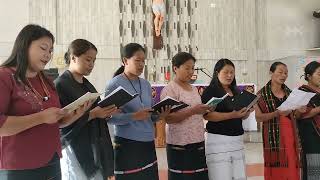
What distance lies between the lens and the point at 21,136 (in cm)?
158

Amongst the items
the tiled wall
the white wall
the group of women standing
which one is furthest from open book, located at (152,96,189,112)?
the white wall

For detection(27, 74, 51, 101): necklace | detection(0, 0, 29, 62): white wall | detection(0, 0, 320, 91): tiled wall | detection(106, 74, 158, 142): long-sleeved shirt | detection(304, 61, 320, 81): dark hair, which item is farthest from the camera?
detection(0, 0, 320, 91): tiled wall

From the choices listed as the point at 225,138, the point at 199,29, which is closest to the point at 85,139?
the point at 225,138

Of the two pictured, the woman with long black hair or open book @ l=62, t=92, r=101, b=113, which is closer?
open book @ l=62, t=92, r=101, b=113

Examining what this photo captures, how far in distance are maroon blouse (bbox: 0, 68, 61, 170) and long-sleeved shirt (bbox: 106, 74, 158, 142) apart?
Result: 684 millimetres

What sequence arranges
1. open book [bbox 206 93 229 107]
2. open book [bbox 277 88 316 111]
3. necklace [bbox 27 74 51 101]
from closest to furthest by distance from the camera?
necklace [bbox 27 74 51 101] → open book [bbox 206 93 229 107] → open book [bbox 277 88 316 111]

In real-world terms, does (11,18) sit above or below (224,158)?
above

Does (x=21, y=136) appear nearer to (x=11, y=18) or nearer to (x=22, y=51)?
(x=22, y=51)

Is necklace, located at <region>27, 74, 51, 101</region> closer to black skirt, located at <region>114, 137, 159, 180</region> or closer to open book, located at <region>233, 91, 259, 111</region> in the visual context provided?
black skirt, located at <region>114, 137, 159, 180</region>

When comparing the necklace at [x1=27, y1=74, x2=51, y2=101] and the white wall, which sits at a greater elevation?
the white wall

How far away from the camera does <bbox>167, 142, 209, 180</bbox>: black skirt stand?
2615 mm

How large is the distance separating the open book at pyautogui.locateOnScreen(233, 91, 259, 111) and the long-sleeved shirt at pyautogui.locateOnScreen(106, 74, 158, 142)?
59 centimetres

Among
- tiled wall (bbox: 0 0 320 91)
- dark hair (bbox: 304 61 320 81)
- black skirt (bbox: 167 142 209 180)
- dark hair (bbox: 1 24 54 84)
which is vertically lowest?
black skirt (bbox: 167 142 209 180)

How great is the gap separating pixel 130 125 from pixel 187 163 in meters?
0.54
